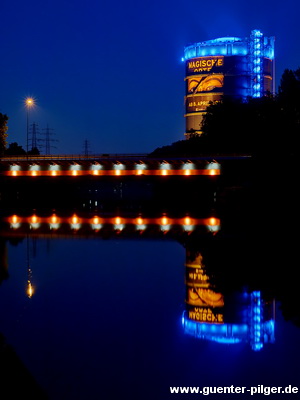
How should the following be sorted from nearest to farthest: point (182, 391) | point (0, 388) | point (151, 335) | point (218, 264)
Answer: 1. point (0, 388)
2. point (182, 391)
3. point (151, 335)
4. point (218, 264)

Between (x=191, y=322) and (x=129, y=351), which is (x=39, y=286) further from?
(x=129, y=351)

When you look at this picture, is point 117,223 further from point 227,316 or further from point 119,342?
point 119,342

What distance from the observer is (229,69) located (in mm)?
147125

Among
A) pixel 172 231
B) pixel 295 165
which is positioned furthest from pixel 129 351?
pixel 295 165

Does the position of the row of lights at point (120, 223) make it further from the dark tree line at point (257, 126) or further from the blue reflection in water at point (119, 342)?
the blue reflection in water at point (119, 342)

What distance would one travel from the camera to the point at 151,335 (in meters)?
15.4

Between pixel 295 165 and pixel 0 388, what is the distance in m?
48.8

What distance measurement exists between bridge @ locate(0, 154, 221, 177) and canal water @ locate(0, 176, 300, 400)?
138 feet

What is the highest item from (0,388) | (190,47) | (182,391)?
(190,47)

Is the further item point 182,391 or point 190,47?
point 190,47

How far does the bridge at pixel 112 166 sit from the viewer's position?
75.6 metres

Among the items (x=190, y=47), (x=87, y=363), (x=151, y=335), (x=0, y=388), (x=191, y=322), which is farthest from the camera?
(x=190, y=47)

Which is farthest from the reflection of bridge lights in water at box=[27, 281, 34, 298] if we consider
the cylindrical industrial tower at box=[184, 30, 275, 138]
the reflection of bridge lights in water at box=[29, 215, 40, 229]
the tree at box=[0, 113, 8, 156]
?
the cylindrical industrial tower at box=[184, 30, 275, 138]

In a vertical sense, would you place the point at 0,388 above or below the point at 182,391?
above
